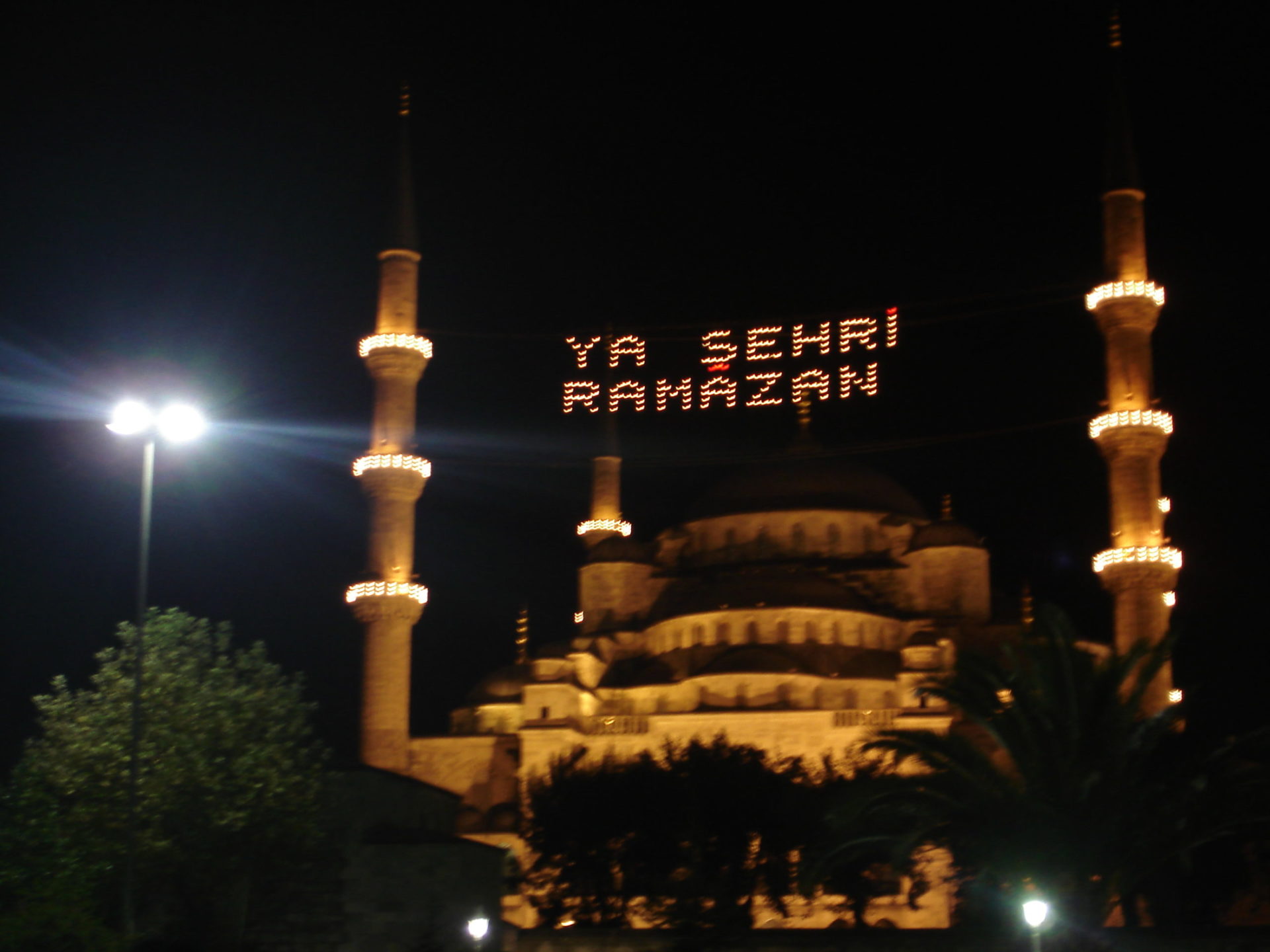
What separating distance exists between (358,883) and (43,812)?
9540 mm

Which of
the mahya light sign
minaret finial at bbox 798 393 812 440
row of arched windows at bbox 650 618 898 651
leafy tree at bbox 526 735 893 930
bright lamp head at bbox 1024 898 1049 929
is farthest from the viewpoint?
minaret finial at bbox 798 393 812 440

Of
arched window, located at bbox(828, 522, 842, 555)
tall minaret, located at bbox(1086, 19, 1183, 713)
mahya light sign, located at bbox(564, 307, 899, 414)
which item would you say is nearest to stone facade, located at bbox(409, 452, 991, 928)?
arched window, located at bbox(828, 522, 842, 555)

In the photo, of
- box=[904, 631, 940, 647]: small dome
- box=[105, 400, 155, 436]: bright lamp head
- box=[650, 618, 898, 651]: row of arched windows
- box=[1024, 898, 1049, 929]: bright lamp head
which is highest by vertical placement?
box=[650, 618, 898, 651]: row of arched windows

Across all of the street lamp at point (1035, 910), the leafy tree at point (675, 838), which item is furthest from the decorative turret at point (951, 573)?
the street lamp at point (1035, 910)

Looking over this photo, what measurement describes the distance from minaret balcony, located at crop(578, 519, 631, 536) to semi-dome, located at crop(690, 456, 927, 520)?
7.05ft

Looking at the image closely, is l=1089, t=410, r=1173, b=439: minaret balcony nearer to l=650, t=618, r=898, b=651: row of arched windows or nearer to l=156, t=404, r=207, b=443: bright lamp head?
l=650, t=618, r=898, b=651: row of arched windows

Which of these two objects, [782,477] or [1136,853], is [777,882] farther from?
[782,477]

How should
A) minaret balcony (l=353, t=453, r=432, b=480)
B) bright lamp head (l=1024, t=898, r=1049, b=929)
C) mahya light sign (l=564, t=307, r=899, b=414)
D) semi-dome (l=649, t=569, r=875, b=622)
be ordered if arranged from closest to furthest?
bright lamp head (l=1024, t=898, r=1049, b=929)
mahya light sign (l=564, t=307, r=899, b=414)
minaret balcony (l=353, t=453, r=432, b=480)
semi-dome (l=649, t=569, r=875, b=622)

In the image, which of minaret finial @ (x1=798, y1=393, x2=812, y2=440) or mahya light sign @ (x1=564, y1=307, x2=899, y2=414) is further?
minaret finial @ (x1=798, y1=393, x2=812, y2=440)

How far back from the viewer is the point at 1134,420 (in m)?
42.0

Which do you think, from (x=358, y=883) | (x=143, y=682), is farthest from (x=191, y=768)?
(x=358, y=883)

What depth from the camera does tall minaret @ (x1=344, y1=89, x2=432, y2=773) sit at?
1704 inches

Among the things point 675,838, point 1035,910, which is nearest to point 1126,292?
point 675,838

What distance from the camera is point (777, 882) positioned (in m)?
33.7
